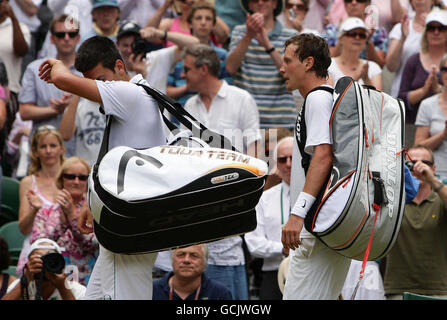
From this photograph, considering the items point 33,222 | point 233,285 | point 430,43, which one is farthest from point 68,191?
point 430,43

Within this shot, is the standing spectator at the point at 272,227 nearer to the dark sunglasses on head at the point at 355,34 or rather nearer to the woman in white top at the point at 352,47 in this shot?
the woman in white top at the point at 352,47

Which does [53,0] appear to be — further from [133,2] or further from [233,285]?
[233,285]

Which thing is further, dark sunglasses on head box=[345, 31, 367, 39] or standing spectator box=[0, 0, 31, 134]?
standing spectator box=[0, 0, 31, 134]

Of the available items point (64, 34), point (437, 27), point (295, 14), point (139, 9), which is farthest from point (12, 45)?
point (437, 27)

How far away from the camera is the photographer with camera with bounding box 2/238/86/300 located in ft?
22.4

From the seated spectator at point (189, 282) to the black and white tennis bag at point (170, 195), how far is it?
104 inches

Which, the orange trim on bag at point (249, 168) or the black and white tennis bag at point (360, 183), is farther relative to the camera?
the black and white tennis bag at point (360, 183)

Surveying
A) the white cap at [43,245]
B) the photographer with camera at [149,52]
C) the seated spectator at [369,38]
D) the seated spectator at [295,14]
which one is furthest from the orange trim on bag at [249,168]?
the seated spectator at [295,14]

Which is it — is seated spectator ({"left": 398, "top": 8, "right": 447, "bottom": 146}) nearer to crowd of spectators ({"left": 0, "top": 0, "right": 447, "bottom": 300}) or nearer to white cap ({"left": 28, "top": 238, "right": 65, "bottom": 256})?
crowd of spectators ({"left": 0, "top": 0, "right": 447, "bottom": 300})

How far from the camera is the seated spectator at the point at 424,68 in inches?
403

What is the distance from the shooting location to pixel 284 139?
8.77 metres

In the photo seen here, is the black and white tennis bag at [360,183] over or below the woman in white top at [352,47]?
below

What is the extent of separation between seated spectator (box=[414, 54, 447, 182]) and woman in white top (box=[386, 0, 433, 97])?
1035 mm

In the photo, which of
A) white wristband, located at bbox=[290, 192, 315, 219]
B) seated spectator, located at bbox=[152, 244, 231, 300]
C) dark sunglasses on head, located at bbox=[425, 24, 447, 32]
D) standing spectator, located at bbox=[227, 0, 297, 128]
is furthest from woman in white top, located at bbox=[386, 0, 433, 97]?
white wristband, located at bbox=[290, 192, 315, 219]
